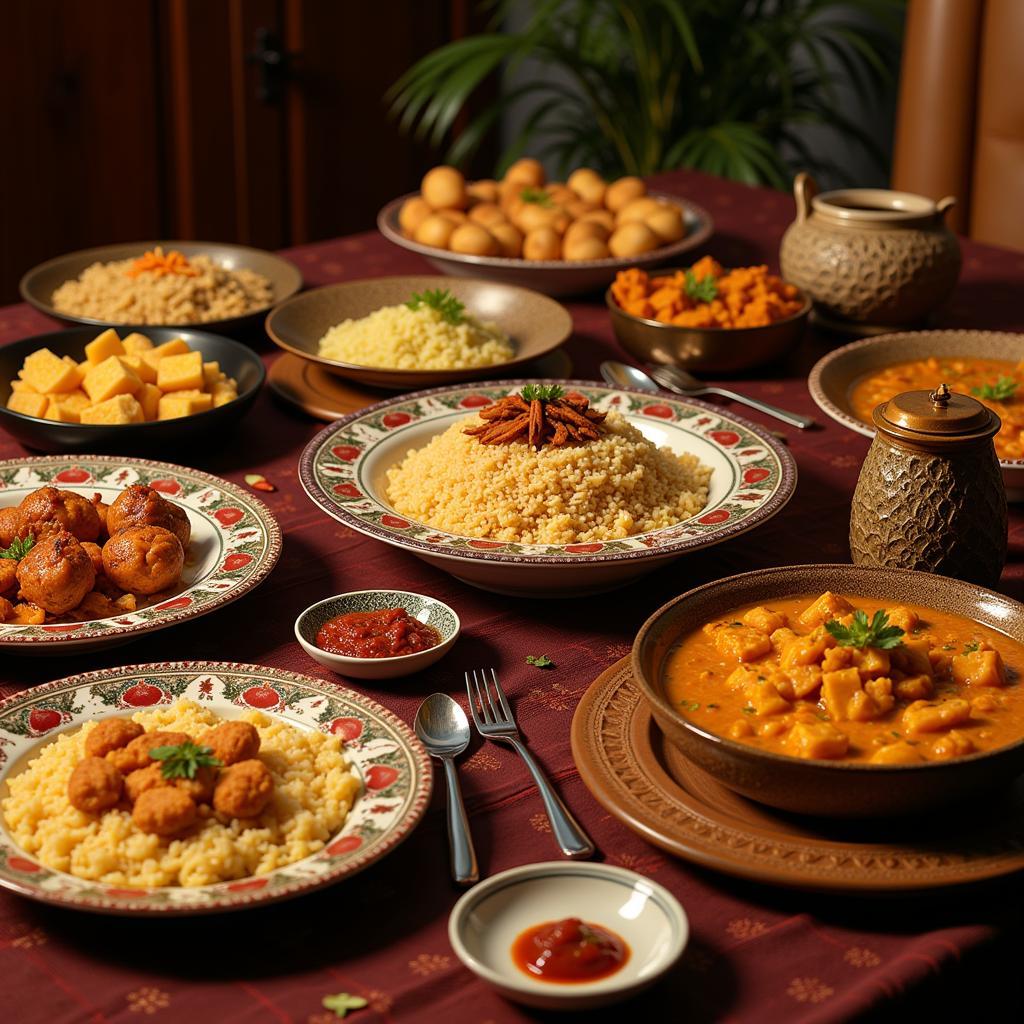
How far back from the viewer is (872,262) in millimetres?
2828

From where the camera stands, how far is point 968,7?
14.8 feet

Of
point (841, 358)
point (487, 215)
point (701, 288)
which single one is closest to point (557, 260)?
point (487, 215)

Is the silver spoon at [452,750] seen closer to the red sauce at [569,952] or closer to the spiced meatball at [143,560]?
the red sauce at [569,952]

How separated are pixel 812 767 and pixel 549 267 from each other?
1997 millimetres

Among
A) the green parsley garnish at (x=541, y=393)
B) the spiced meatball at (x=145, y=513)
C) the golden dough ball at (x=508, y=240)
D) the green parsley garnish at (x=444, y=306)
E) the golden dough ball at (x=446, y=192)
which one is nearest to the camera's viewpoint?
the spiced meatball at (x=145, y=513)

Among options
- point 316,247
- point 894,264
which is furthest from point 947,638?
point 316,247

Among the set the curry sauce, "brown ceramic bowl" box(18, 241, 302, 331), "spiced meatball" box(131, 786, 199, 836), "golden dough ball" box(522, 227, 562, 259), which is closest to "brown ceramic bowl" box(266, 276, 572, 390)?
"brown ceramic bowl" box(18, 241, 302, 331)

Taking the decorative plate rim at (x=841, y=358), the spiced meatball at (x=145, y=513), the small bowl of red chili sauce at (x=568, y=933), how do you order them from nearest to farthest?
the small bowl of red chili sauce at (x=568, y=933), the spiced meatball at (x=145, y=513), the decorative plate rim at (x=841, y=358)

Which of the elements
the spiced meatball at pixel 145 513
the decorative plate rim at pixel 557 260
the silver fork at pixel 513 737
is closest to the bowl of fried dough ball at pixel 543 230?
the decorative plate rim at pixel 557 260

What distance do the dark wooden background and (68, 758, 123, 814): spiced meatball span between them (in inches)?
189

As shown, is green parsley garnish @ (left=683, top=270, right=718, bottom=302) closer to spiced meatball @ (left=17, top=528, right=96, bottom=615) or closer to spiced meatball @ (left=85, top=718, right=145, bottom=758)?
spiced meatball @ (left=17, top=528, right=96, bottom=615)

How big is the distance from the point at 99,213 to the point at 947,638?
5122mm

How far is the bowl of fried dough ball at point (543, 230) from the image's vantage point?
3.11 meters

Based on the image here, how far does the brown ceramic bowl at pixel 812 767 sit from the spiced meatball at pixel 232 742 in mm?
404
